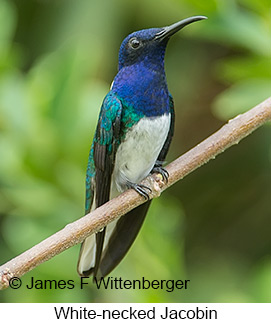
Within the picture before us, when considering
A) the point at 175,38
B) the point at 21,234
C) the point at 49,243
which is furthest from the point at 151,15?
the point at 49,243

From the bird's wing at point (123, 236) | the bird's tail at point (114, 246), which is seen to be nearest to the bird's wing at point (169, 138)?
the bird's wing at point (123, 236)

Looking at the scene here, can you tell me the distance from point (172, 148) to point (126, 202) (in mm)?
1300

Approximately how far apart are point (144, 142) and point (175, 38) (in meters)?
1.22

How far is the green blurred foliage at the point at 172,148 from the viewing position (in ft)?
9.71

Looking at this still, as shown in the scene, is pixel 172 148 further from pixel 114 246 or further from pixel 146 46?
pixel 146 46

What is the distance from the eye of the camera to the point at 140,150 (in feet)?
8.80

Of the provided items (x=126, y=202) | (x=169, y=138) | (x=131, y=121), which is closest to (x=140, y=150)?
(x=131, y=121)

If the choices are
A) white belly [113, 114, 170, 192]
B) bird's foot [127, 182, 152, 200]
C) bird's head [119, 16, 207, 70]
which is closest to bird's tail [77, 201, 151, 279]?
white belly [113, 114, 170, 192]

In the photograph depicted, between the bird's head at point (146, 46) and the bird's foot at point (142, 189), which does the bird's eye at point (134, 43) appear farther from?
the bird's foot at point (142, 189)

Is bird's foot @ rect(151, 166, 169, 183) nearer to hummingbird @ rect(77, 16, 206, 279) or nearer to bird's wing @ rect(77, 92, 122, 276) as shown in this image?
hummingbird @ rect(77, 16, 206, 279)

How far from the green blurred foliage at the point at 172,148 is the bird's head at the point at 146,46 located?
377mm

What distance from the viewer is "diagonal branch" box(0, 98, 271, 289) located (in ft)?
6.73

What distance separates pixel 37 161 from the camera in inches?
119

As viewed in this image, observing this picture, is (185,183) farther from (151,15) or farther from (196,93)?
(151,15)
